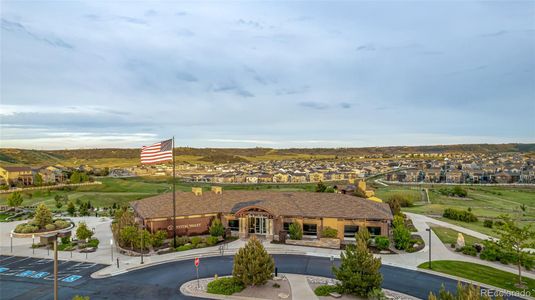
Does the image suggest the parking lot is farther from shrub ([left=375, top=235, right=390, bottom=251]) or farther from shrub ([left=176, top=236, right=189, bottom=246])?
shrub ([left=375, top=235, right=390, bottom=251])

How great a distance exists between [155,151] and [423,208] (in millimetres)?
55873

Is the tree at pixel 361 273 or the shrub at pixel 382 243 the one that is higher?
the tree at pixel 361 273

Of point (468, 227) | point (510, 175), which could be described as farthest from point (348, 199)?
point (510, 175)

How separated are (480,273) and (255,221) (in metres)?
23.9

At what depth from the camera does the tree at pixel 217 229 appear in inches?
1608

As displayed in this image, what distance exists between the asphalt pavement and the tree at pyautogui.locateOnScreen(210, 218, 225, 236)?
630 cm

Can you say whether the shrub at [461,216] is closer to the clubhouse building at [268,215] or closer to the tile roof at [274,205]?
the tile roof at [274,205]

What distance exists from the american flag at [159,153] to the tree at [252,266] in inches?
597

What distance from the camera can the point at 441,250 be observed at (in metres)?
37.4

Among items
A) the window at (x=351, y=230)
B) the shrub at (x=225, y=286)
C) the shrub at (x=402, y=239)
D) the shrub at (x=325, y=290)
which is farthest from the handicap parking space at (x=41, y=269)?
the shrub at (x=402, y=239)

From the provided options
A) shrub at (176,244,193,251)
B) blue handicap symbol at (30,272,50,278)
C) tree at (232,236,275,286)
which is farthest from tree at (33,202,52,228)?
tree at (232,236,275,286)

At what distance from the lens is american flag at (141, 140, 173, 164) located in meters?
36.7

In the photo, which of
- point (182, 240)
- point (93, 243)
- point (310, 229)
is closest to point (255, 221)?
point (310, 229)

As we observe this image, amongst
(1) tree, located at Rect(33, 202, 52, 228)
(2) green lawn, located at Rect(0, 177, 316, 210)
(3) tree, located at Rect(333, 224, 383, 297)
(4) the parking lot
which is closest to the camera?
(3) tree, located at Rect(333, 224, 383, 297)
